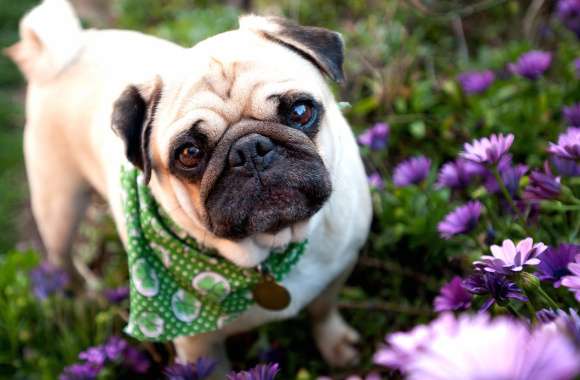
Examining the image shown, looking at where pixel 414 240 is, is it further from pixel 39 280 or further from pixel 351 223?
pixel 39 280

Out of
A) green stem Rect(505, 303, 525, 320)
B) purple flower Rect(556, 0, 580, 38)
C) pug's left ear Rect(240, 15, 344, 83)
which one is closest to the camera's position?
green stem Rect(505, 303, 525, 320)

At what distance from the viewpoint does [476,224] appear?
6.62 feet

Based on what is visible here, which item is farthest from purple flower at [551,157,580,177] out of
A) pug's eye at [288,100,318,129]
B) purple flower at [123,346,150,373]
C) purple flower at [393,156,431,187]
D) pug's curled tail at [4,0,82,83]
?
pug's curled tail at [4,0,82,83]

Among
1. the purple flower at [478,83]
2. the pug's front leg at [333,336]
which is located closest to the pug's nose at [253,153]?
the pug's front leg at [333,336]

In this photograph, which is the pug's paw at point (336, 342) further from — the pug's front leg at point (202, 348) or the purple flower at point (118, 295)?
the purple flower at point (118, 295)

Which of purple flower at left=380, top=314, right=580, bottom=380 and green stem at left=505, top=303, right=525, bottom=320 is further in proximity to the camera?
green stem at left=505, top=303, right=525, bottom=320

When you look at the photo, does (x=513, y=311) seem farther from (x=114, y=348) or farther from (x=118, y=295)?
(x=118, y=295)

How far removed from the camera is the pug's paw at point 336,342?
262 centimetres

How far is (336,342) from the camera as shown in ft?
8.66

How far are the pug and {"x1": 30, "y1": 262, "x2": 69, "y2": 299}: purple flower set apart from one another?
58cm

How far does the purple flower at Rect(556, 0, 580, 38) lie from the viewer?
9.84ft

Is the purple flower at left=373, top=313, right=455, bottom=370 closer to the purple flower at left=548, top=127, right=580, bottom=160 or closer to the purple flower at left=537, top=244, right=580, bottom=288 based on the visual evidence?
the purple flower at left=537, top=244, right=580, bottom=288

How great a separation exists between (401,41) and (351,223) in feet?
7.23

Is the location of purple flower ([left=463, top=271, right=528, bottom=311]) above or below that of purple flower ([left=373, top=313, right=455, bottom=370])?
below
